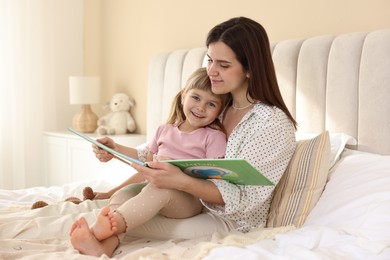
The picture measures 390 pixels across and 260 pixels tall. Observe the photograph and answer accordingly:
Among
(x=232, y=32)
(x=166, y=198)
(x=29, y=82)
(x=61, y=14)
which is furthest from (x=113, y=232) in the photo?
(x=61, y=14)

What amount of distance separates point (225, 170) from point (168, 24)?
221cm

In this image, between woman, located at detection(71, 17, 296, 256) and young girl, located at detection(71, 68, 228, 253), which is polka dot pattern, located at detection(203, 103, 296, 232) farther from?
young girl, located at detection(71, 68, 228, 253)

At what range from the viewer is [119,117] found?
12.4 feet

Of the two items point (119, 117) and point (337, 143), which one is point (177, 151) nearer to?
point (337, 143)

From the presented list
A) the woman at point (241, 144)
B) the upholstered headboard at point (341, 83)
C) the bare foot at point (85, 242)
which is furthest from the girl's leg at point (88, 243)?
Result: the upholstered headboard at point (341, 83)

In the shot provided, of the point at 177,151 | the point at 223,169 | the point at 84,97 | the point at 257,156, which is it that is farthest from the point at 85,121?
the point at 223,169

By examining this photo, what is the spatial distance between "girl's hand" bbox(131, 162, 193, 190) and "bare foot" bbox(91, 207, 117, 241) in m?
0.17

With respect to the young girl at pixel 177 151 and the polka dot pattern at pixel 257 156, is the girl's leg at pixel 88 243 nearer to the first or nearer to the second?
the young girl at pixel 177 151

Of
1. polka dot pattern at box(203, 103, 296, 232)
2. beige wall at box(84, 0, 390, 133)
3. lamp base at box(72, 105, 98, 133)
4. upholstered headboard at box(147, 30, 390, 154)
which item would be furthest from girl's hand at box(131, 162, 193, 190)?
lamp base at box(72, 105, 98, 133)

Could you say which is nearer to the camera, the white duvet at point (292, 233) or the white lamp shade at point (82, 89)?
the white duvet at point (292, 233)

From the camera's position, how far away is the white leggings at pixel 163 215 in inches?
62.2

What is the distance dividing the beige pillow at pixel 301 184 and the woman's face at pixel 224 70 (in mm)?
311

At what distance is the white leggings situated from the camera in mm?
1579

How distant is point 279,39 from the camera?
108 inches
